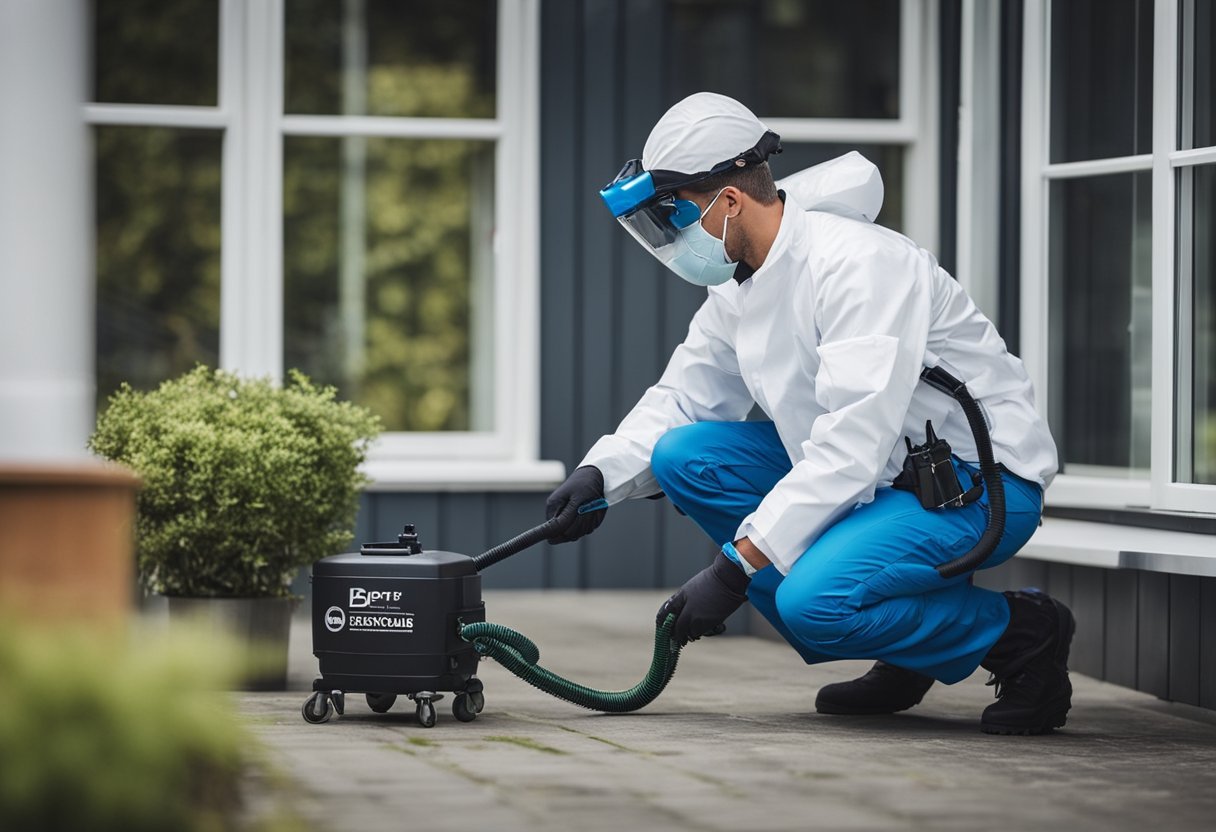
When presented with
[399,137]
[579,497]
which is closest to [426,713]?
[579,497]

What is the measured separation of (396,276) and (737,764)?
13.0 feet

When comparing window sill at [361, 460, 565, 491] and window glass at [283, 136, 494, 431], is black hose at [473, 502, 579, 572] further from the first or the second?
window glass at [283, 136, 494, 431]

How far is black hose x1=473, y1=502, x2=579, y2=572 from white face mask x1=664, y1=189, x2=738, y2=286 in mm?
574

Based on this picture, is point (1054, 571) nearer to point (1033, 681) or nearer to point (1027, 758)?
point (1033, 681)

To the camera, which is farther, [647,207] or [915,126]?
[915,126]

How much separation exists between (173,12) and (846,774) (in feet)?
14.7

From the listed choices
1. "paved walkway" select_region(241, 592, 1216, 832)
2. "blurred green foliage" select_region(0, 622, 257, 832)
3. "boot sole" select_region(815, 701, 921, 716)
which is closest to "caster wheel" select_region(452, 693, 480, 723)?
"paved walkway" select_region(241, 592, 1216, 832)

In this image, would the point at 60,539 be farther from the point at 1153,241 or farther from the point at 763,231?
the point at 1153,241

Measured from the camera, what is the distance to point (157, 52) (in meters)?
6.45

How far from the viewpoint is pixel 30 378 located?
306 centimetres

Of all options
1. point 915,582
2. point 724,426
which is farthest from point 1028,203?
point 915,582

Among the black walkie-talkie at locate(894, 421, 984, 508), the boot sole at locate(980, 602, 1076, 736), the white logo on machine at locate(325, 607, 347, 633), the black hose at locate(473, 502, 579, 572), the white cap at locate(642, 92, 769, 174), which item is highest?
the white cap at locate(642, 92, 769, 174)

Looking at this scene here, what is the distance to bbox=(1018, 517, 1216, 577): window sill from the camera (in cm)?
398

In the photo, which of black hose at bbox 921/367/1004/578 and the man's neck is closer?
black hose at bbox 921/367/1004/578
